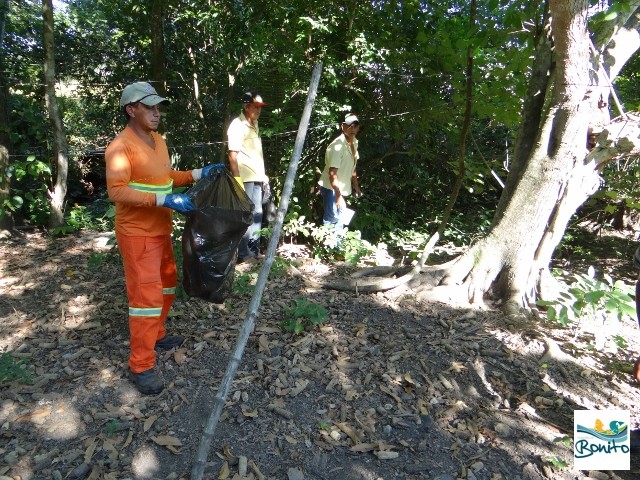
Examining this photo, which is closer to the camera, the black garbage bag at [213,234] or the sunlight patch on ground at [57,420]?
the sunlight patch on ground at [57,420]

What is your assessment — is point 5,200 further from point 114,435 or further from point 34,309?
point 114,435

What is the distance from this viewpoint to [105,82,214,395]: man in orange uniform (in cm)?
279

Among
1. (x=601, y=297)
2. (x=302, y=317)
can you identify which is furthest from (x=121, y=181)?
(x=601, y=297)

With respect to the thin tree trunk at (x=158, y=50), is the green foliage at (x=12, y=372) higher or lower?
lower

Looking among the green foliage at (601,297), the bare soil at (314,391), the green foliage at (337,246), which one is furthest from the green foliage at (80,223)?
the green foliage at (601,297)

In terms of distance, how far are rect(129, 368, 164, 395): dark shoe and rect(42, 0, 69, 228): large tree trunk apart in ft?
13.4

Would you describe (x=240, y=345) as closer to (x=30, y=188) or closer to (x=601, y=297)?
(x=601, y=297)

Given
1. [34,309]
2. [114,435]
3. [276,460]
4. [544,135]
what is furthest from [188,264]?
[544,135]

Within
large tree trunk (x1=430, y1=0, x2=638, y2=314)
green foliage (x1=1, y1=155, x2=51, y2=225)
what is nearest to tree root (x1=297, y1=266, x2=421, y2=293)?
large tree trunk (x1=430, y1=0, x2=638, y2=314)

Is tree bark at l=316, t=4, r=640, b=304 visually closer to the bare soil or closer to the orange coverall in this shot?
the bare soil

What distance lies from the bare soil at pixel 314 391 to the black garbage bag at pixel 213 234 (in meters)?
0.57

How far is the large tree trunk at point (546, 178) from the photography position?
3.79 meters

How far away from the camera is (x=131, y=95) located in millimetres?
2826

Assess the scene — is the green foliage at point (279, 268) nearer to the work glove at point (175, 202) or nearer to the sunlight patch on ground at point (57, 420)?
the work glove at point (175, 202)
